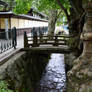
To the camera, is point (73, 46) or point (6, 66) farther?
point (73, 46)

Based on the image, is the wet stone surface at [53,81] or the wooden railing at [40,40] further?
the wooden railing at [40,40]

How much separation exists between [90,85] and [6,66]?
3720 mm

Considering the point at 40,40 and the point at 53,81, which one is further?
the point at 53,81

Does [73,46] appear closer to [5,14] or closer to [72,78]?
[72,78]

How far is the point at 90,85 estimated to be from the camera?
188 inches

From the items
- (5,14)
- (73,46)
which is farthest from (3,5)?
(73,46)

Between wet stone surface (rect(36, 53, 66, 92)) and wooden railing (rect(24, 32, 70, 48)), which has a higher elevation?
wooden railing (rect(24, 32, 70, 48))

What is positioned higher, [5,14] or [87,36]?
[5,14]

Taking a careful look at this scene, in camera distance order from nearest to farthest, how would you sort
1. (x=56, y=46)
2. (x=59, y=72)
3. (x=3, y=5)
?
1. (x=56, y=46)
2. (x=59, y=72)
3. (x=3, y=5)

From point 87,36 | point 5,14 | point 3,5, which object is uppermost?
point 3,5

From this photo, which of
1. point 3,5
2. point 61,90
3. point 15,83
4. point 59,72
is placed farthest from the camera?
point 3,5

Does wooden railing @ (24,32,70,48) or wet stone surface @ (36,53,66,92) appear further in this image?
wooden railing @ (24,32,70,48)

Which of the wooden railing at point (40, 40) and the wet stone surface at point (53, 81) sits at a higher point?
the wooden railing at point (40, 40)

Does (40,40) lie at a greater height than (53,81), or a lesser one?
greater
